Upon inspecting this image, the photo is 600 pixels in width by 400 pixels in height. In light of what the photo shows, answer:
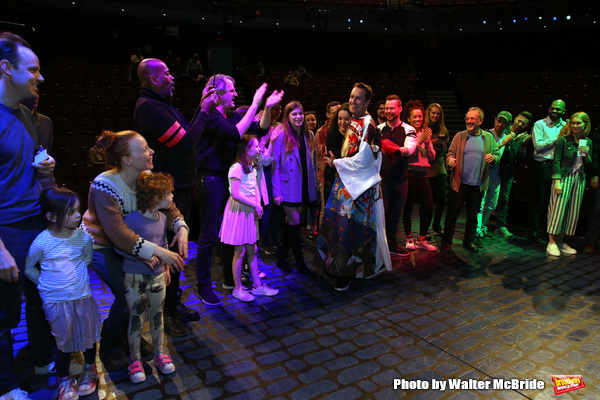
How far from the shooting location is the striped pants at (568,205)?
4.58 m

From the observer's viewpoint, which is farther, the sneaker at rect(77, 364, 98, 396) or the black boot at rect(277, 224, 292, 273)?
the black boot at rect(277, 224, 292, 273)

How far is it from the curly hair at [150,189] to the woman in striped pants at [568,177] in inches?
176

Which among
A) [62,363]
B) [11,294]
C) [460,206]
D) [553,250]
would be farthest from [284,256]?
[553,250]

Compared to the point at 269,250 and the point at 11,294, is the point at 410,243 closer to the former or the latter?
the point at 269,250

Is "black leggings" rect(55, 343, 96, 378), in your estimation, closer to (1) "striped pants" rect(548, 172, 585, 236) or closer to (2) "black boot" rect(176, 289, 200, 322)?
(2) "black boot" rect(176, 289, 200, 322)

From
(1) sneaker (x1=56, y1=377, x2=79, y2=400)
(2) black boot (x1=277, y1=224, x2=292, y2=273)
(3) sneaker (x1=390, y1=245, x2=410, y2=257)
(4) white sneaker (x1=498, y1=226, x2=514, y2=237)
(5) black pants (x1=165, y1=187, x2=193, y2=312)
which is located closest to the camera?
(1) sneaker (x1=56, y1=377, x2=79, y2=400)

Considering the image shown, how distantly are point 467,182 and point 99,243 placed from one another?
12.9ft

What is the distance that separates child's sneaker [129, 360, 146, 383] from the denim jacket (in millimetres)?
4755

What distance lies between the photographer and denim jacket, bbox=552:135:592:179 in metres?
4.51

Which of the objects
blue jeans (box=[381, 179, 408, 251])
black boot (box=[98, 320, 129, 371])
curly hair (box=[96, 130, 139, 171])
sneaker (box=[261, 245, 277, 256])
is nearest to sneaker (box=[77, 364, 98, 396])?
black boot (box=[98, 320, 129, 371])

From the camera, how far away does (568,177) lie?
15.0 feet

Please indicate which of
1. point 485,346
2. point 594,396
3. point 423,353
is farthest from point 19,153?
point 594,396

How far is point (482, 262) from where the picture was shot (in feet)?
14.1

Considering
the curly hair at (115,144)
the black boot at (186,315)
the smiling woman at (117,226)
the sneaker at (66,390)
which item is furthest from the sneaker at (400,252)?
the sneaker at (66,390)
